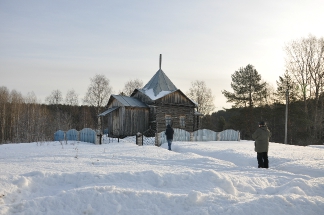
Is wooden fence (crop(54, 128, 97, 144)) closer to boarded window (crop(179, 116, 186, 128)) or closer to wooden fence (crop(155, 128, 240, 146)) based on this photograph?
wooden fence (crop(155, 128, 240, 146))

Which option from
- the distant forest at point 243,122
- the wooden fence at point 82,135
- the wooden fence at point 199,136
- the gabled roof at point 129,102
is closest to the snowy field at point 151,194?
the wooden fence at point 82,135

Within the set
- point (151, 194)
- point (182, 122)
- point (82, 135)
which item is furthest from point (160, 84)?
point (151, 194)

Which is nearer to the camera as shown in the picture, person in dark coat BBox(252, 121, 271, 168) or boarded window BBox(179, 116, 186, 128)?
person in dark coat BBox(252, 121, 271, 168)

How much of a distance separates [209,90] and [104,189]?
41.5 m

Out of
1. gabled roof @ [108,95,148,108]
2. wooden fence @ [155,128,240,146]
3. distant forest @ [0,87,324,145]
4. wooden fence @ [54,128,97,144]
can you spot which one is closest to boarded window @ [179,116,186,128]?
gabled roof @ [108,95,148,108]

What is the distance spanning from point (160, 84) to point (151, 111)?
3.48m

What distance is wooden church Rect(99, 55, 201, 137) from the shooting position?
25.5 metres

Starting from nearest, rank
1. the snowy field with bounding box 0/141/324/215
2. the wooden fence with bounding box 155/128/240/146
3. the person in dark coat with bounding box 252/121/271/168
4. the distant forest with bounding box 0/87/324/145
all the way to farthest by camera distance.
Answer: the snowy field with bounding box 0/141/324/215 < the person in dark coat with bounding box 252/121/271/168 < the wooden fence with bounding box 155/128/240/146 < the distant forest with bounding box 0/87/324/145

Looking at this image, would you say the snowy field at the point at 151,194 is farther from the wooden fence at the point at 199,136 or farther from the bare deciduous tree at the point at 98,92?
the bare deciduous tree at the point at 98,92

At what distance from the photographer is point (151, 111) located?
2672 centimetres

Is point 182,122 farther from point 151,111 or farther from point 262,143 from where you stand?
point 262,143

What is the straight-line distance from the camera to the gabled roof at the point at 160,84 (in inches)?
1097

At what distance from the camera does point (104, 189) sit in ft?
16.8

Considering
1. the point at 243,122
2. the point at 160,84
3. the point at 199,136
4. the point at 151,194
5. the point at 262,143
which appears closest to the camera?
the point at 151,194
